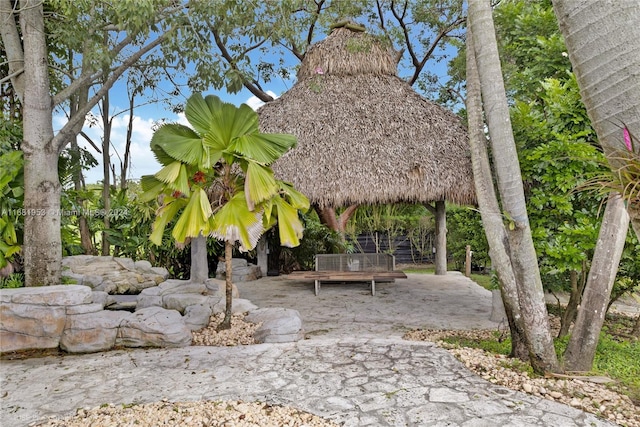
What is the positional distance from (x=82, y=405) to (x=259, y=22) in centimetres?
491

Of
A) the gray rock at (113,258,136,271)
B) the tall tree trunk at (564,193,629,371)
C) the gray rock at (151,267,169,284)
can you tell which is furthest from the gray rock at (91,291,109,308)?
the tall tree trunk at (564,193,629,371)

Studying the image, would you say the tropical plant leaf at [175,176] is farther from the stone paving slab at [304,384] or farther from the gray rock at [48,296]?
the stone paving slab at [304,384]

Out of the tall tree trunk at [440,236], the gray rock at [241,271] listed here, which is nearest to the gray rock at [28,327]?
the gray rock at [241,271]

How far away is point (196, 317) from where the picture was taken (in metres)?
5.14

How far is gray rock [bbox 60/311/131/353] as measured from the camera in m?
4.37

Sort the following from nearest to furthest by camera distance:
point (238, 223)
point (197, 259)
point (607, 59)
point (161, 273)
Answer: point (607, 59) < point (238, 223) < point (197, 259) < point (161, 273)

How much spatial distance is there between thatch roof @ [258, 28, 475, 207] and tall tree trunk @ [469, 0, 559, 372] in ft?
10.5

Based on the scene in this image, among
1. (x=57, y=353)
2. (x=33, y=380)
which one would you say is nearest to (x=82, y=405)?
(x=33, y=380)

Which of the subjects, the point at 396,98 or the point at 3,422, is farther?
the point at 396,98

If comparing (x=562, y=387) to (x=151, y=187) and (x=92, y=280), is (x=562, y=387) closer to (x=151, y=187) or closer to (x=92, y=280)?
(x=151, y=187)

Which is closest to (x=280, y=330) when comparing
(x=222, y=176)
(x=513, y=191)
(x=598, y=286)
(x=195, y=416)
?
(x=195, y=416)

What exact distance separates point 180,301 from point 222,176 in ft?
6.30

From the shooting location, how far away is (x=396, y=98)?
322 inches

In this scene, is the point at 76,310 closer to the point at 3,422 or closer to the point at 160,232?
the point at 160,232
